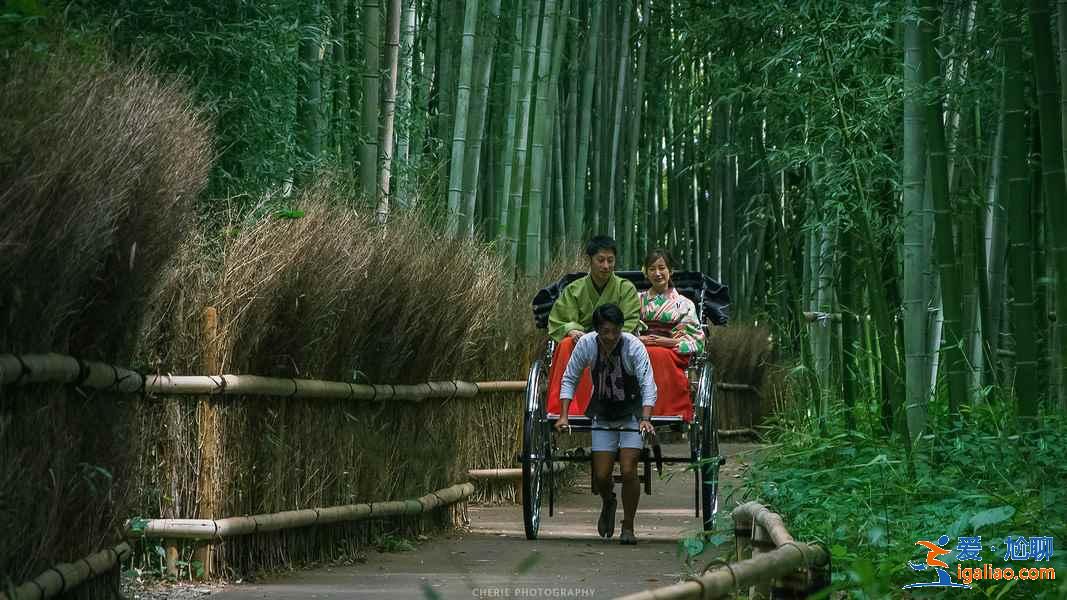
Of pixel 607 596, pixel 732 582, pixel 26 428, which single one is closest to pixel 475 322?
pixel 607 596

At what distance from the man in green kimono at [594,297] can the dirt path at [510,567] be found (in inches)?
39.9

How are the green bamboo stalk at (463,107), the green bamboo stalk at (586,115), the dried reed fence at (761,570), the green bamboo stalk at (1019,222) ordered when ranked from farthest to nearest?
1. the green bamboo stalk at (586,115)
2. the green bamboo stalk at (463,107)
3. the green bamboo stalk at (1019,222)
4. the dried reed fence at (761,570)

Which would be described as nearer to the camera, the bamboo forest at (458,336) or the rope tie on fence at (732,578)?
the rope tie on fence at (732,578)

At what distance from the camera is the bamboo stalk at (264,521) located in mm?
6000

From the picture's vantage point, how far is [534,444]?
26.6ft

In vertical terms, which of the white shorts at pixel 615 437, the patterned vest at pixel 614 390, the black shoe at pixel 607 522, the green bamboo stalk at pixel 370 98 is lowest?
the black shoe at pixel 607 522

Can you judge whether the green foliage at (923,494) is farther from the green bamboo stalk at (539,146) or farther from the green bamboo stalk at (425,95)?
the green bamboo stalk at (539,146)

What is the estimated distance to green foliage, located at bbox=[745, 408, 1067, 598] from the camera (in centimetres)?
484

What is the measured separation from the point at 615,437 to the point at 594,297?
2.86 ft

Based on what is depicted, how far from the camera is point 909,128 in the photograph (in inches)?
268

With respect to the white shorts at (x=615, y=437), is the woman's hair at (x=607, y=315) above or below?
above

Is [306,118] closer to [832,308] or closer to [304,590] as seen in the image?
[832,308]

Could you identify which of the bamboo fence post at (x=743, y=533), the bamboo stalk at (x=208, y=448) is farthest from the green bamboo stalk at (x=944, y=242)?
the bamboo stalk at (x=208, y=448)

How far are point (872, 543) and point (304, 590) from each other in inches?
81.5
